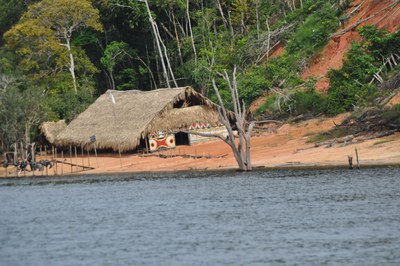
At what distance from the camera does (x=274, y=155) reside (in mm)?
38094

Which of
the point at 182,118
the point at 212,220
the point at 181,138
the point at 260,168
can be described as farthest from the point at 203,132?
the point at 212,220

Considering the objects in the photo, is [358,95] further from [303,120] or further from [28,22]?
[28,22]

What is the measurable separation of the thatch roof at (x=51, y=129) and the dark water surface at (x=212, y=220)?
1198 cm

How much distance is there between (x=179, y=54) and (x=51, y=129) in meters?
11.5

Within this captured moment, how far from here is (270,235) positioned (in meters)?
22.2

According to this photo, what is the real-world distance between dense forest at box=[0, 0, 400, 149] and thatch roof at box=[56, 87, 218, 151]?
8.86 ft

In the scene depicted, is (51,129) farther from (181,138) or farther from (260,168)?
(260,168)

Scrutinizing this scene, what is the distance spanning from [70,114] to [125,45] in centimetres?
788

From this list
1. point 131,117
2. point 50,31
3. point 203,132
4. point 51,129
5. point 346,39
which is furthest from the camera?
point 50,31

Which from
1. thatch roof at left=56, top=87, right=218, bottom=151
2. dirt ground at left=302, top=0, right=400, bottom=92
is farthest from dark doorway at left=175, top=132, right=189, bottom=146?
dirt ground at left=302, top=0, right=400, bottom=92

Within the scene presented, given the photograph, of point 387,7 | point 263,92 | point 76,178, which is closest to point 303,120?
point 263,92

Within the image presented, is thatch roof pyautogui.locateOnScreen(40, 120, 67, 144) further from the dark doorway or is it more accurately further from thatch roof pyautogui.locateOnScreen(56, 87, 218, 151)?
the dark doorway

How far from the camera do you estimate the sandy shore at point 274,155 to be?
114ft

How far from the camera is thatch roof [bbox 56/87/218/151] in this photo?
44094 mm
